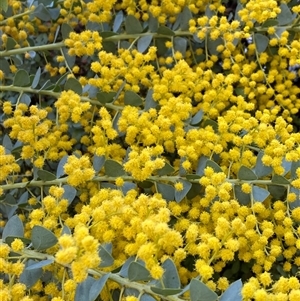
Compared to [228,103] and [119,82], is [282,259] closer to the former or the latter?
[228,103]

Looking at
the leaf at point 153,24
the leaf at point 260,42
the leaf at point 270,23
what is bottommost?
the leaf at point 260,42

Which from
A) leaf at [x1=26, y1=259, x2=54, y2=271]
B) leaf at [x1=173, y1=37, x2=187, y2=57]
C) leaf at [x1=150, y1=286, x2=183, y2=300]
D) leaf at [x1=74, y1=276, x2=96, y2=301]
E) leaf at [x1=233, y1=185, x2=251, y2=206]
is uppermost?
leaf at [x1=173, y1=37, x2=187, y2=57]

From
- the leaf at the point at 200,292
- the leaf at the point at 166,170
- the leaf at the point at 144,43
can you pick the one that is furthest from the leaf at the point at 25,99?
the leaf at the point at 200,292

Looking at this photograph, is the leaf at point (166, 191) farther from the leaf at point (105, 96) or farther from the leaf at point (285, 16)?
the leaf at point (285, 16)

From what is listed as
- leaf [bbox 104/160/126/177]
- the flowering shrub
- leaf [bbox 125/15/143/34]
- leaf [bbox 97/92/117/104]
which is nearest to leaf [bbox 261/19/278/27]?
the flowering shrub

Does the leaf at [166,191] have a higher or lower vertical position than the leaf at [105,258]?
lower

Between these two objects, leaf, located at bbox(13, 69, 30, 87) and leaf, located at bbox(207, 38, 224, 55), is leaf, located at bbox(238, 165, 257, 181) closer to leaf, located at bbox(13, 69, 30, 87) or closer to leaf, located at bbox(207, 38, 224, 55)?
leaf, located at bbox(207, 38, 224, 55)

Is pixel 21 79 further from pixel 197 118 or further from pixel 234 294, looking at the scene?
pixel 234 294
